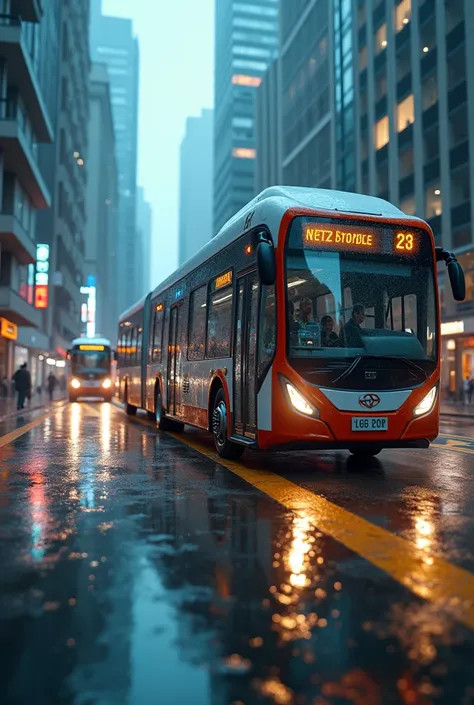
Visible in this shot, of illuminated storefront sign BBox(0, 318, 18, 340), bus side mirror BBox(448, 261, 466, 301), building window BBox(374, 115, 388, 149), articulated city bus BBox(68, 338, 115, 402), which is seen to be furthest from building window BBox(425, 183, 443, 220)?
bus side mirror BBox(448, 261, 466, 301)

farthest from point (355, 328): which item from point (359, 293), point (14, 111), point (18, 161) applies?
point (14, 111)

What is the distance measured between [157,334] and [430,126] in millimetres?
26019

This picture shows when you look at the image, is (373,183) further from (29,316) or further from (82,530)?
(82,530)

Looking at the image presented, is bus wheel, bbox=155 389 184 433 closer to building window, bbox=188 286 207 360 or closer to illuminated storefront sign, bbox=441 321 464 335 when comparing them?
building window, bbox=188 286 207 360

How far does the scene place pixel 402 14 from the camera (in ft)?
124

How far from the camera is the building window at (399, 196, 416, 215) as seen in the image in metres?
36.4

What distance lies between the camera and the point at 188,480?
24.1ft

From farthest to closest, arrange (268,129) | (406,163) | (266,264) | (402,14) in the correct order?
(268,129)
(402,14)
(406,163)
(266,264)

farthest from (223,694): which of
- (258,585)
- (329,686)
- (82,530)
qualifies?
(82,530)

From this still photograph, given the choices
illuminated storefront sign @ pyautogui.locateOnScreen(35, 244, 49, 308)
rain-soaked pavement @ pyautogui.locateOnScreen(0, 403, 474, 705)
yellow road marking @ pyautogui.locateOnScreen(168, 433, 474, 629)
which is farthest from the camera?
illuminated storefront sign @ pyautogui.locateOnScreen(35, 244, 49, 308)

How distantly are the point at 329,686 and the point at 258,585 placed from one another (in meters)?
1.21

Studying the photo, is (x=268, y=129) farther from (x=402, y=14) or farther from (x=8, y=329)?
(x=8, y=329)

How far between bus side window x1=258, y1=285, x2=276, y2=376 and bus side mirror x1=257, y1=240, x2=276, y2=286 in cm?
49

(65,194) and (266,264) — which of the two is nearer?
(266,264)
